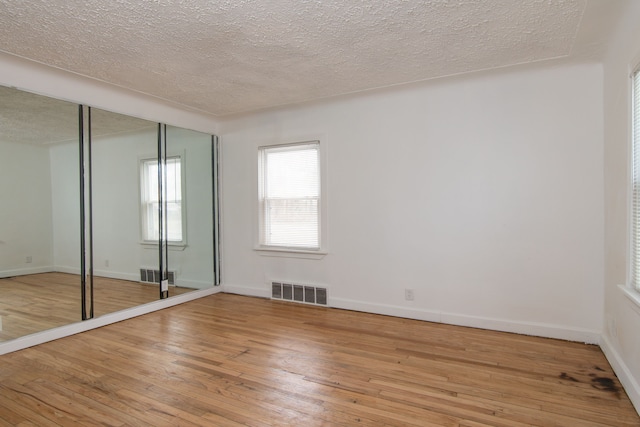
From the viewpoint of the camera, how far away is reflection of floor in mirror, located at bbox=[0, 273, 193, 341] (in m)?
3.15

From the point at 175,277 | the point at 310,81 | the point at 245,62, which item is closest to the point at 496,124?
the point at 310,81

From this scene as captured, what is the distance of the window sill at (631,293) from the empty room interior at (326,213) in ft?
0.08

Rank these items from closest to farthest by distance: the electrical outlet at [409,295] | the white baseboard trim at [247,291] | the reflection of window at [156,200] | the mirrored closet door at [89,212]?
the mirrored closet door at [89,212] → the electrical outlet at [409,295] → the reflection of window at [156,200] → the white baseboard trim at [247,291]

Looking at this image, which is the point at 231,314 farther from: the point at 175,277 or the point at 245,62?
the point at 245,62

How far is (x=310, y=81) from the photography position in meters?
3.67

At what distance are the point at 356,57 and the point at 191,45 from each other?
137 cm

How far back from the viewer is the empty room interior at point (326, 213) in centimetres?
235

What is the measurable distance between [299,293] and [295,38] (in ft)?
10.3

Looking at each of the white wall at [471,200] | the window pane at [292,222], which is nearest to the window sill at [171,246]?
the window pane at [292,222]

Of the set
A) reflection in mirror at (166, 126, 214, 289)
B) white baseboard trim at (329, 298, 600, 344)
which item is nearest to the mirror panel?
reflection in mirror at (166, 126, 214, 289)

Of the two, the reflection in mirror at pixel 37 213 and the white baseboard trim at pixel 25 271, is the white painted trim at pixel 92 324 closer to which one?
the reflection in mirror at pixel 37 213

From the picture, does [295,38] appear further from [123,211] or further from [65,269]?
[65,269]

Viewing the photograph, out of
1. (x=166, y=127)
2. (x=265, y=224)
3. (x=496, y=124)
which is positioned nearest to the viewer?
(x=496, y=124)

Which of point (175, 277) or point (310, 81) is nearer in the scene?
point (310, 81)
